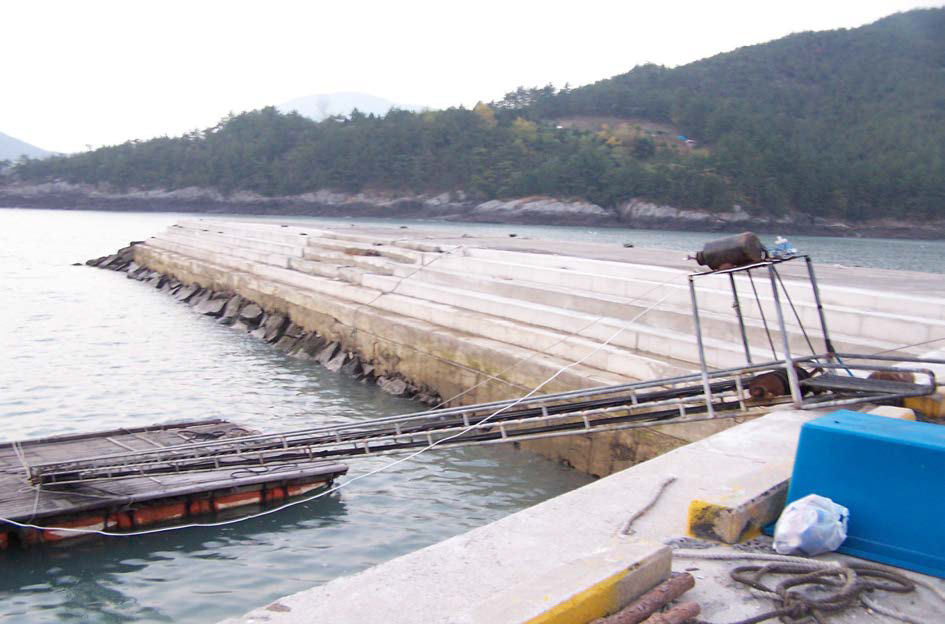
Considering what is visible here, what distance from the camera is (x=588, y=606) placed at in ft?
10.8

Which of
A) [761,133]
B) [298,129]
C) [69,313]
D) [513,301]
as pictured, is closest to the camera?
[513,301]

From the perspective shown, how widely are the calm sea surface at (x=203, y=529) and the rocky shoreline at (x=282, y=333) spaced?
0.31 metres

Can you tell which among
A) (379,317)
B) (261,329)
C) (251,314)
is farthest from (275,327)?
(379,317)

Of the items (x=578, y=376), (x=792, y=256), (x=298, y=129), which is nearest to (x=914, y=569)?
(x=792, y=256)

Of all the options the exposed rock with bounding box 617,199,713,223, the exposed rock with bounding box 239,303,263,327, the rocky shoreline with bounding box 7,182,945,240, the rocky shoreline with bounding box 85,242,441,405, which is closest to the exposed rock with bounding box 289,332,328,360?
the rocky shoreline with bounding box 85,242,441,405

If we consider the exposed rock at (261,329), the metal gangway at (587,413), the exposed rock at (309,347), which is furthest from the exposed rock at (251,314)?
the metal gangway at (587,413)

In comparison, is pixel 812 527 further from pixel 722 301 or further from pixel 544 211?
pixel 544 211

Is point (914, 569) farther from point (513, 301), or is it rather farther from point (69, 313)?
point (69, 313)

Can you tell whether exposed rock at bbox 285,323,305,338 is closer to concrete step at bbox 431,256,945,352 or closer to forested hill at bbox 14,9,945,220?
concrete step at bbox 431,256,945,352

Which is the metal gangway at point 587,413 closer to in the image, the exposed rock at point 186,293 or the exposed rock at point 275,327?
the exposed rock at point 275,327

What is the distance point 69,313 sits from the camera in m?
23.1

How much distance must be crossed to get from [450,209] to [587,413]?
9176 centimetres

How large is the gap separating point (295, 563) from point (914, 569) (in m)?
4.94

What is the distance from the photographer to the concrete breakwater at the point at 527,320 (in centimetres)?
970
